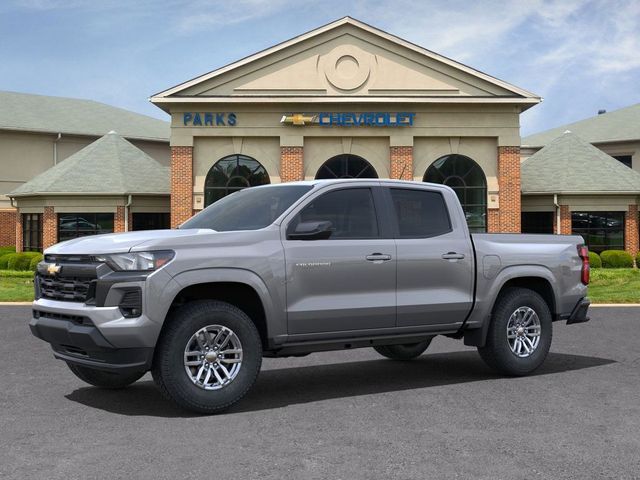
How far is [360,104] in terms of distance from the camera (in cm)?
3062

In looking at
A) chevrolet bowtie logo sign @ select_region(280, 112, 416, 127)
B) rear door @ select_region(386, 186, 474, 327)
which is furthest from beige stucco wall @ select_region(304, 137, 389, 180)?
rear door @ select_region(386, 186, 474, 327)

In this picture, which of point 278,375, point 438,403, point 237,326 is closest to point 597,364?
point 438,403

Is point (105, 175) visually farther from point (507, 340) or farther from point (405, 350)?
point (507, 340)

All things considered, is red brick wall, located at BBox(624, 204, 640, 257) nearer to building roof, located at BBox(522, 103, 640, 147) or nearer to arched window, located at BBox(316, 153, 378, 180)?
arched window, located at BBox(316, 153, 378, 180)

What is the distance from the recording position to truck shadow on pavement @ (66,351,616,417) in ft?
23.4

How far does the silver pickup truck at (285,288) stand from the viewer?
6.50 m

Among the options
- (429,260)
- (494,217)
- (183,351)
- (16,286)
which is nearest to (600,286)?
(494,217)

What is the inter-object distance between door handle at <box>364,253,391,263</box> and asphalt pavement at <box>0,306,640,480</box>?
134 centimetres

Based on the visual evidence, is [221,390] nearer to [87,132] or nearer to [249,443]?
[249,443]

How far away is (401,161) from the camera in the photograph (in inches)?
1211

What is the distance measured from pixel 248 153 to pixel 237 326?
24.5 metres

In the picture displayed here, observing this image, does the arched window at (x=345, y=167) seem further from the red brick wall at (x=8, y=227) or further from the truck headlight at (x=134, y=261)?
the truck headlight at (x=134, y=261)

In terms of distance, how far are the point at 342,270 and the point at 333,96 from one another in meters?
23.8

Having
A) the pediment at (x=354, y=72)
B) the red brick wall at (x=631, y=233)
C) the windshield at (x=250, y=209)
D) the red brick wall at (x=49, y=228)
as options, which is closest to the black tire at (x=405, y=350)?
the windshield at (x=250, y=209)
